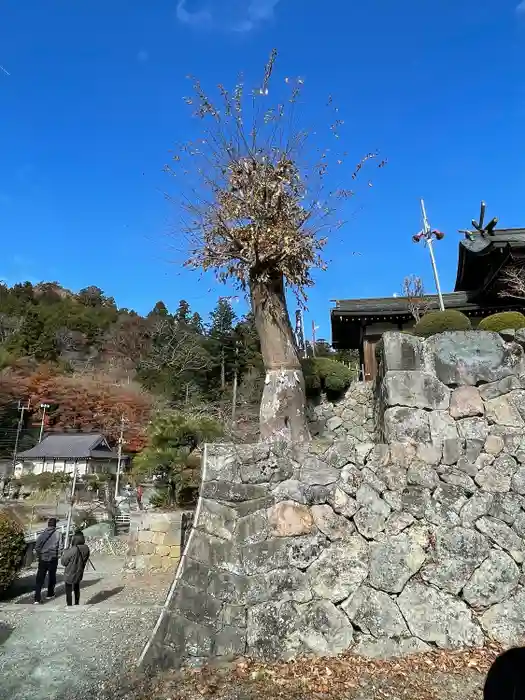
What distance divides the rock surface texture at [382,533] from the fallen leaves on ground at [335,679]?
12 cm

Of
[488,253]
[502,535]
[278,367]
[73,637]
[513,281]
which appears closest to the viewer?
[502,535]

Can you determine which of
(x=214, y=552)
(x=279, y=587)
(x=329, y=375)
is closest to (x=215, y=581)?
(x=214, y=552)

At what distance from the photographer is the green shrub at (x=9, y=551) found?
6828mm

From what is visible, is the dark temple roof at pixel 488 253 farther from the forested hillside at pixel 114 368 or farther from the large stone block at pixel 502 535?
the large stone block at pixel 502 535

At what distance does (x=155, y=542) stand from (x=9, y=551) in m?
3.10

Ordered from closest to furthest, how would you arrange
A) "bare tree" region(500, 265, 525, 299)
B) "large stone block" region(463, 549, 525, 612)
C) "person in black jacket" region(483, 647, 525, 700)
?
"person in black jacket" region(483, 647, 525, 700) → "large stone block" region(463, 549, 525, 612) → "bare tree" region(500, 265, 525, 299)

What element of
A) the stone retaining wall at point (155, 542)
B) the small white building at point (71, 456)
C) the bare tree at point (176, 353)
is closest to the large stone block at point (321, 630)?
the stone retaining wall at point (155, 542)

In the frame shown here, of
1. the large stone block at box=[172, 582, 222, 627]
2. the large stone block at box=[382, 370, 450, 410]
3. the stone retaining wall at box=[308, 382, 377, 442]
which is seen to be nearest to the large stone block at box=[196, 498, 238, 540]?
the large stone block at box=[172, 582, 222, 627]

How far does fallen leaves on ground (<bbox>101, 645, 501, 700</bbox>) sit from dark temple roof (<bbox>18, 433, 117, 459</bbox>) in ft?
68.6

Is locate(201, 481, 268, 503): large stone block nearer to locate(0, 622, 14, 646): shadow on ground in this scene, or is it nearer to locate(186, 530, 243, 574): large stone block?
locate(186, 530, 243, 574): large stone block

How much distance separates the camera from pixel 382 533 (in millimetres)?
4172

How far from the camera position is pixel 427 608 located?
394 cm

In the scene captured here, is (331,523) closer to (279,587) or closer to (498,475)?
(279,587)

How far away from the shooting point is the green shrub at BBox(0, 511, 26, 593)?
683 cm
